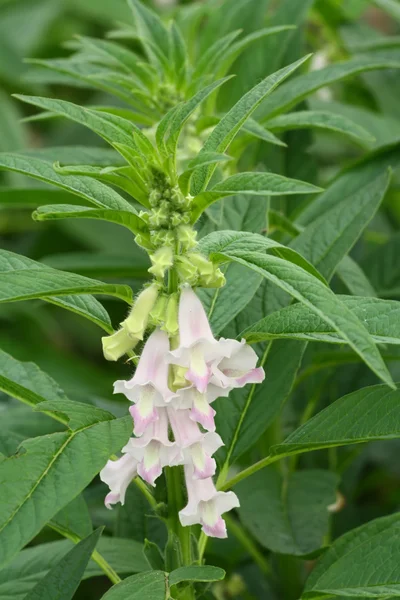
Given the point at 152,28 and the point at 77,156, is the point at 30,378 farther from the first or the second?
the point at 152,28

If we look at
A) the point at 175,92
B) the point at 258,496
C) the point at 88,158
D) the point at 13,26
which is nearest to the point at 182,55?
the point at 175,92

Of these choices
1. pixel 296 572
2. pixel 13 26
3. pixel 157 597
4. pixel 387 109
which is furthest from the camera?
pixel 13 26

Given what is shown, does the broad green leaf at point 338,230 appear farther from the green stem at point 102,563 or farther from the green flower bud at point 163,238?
the green stem at point 102,563

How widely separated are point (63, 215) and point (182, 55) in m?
0.60

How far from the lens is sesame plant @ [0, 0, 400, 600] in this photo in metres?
0.83

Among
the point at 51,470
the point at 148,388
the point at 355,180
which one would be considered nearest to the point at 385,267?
the point at 355,180

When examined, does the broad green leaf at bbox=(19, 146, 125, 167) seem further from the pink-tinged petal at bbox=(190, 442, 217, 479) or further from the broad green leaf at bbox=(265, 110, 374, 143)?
the pink-tinged petal at bbox=(190, 442, 217, 479)

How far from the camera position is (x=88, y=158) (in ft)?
4.50

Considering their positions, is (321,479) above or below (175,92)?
below

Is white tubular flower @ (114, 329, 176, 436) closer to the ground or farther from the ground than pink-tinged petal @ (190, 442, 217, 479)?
farther from the ground

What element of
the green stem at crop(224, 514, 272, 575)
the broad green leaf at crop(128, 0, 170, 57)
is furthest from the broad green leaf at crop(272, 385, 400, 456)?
the broad green leaf at crop(128, 0, 170, 57)

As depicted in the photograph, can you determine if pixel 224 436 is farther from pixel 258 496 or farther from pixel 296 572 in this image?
pixel 296 572

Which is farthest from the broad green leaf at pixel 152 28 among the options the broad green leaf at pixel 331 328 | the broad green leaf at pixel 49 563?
the broad green leaf at pixel 49 563

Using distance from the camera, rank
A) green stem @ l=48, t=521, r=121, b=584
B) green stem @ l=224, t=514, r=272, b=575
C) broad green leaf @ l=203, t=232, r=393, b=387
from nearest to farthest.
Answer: broad green leaf @ l=203, t=232, r=393, b=387
green stem @ l=48, t=521, r=121, b=584
green stem @ l=224, t=514, r=272, b=575
